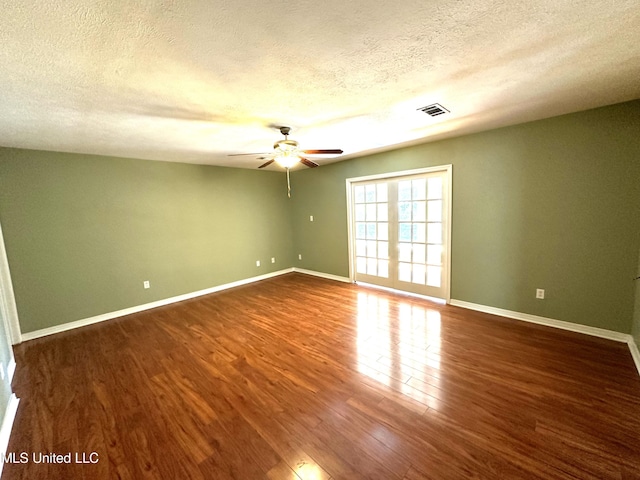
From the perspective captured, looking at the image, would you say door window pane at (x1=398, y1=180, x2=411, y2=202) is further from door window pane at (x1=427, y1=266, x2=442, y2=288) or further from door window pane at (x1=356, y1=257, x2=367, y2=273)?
door window pane at (x1=356, y1=257, x2=367, y2=273)

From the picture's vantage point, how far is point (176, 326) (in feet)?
11.1

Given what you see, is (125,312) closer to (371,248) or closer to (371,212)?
(371,248)

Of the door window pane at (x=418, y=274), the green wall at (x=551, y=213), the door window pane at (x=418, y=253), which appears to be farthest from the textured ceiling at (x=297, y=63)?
the door window pane at (x=418, y=274)

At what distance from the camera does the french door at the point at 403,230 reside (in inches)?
147

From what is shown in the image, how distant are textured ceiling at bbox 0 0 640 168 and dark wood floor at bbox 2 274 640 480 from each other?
7.68 feet

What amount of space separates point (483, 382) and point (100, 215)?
4.97m

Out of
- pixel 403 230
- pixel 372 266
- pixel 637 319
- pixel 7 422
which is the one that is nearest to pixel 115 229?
pixel 7 422

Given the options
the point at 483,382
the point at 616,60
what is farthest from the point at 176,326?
the point at 616,60

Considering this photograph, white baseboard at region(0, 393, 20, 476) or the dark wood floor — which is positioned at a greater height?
white baseboard at region(0, 393, 20, 476)

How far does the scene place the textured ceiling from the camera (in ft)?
3.84

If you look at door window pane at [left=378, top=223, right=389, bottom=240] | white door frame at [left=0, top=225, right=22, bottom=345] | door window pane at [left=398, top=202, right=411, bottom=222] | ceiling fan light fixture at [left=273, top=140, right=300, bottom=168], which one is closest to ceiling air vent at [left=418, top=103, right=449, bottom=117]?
ceiling fan light fixture at [left=273, top=140, right=300, bottom=168]

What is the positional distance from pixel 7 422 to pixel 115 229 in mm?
2579

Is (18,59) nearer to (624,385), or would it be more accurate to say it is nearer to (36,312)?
(36,312)

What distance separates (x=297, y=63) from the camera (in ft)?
5.19
